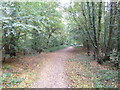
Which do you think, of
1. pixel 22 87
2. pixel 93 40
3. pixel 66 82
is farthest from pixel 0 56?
pixel 93 40

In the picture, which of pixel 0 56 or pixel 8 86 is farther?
pixel 0 56

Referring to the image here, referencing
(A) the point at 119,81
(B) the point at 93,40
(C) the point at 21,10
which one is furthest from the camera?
(B) the point at 93,40

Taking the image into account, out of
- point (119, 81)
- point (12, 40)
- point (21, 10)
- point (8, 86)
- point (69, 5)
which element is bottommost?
point (119, 81)

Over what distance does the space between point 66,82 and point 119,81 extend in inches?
113

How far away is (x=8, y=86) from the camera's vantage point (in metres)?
4.48

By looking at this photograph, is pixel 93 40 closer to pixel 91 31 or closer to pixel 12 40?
pixel 91 31

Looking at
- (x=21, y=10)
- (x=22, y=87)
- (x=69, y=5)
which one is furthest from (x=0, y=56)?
(x=69, y=5)

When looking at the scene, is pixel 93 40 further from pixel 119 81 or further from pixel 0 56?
pixel 0 56

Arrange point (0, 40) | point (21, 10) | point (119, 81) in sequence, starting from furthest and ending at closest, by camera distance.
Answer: point (21, 10) < point (0, 40) < point (119, 81)

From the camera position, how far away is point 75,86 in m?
4.59

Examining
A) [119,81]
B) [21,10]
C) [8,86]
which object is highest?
[21,10]

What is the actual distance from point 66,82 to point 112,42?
704 centimetres

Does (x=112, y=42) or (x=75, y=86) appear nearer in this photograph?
(x=75, y=86)

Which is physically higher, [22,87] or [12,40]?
[12,40]
